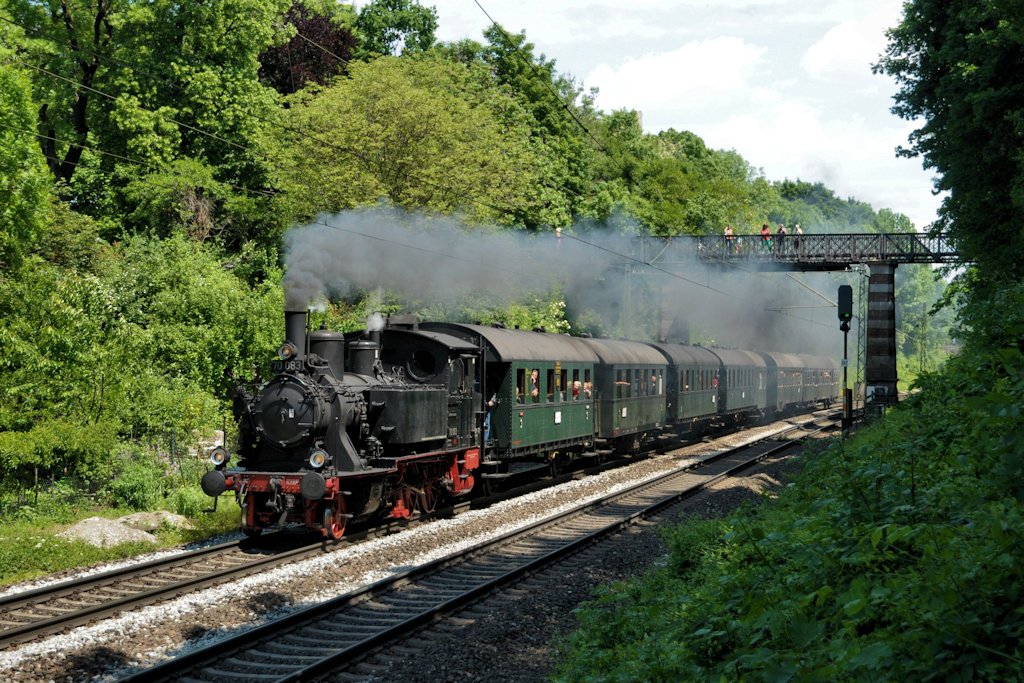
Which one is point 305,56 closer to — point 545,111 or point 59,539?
point 545,111

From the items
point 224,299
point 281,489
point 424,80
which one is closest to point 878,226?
point 424,80

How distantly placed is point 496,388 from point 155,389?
345 inches

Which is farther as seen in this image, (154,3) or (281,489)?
(154,3)

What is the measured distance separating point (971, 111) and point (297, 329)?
16736mm

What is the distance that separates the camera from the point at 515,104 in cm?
4491

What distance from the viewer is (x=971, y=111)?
76.2 ft

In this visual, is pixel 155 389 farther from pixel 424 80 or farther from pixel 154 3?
pixel 154 3

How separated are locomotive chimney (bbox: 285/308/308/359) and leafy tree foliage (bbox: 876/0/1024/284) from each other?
12.4 m

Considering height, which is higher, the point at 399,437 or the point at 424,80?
the point at 424,80

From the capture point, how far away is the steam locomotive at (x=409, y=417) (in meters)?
15.3

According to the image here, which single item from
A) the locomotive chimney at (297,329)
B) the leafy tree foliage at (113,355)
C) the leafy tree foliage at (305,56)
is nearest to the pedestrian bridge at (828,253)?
the leafy tree foliage at (305,56)

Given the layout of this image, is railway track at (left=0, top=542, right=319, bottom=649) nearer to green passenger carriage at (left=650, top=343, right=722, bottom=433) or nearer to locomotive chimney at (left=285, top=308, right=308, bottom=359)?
locomotive chimney at (left=285, top=308, right=308, bottom=359)

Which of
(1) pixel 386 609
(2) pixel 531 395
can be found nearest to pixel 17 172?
(2) pixel 531 395

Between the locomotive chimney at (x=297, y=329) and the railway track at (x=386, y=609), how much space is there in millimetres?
4059
